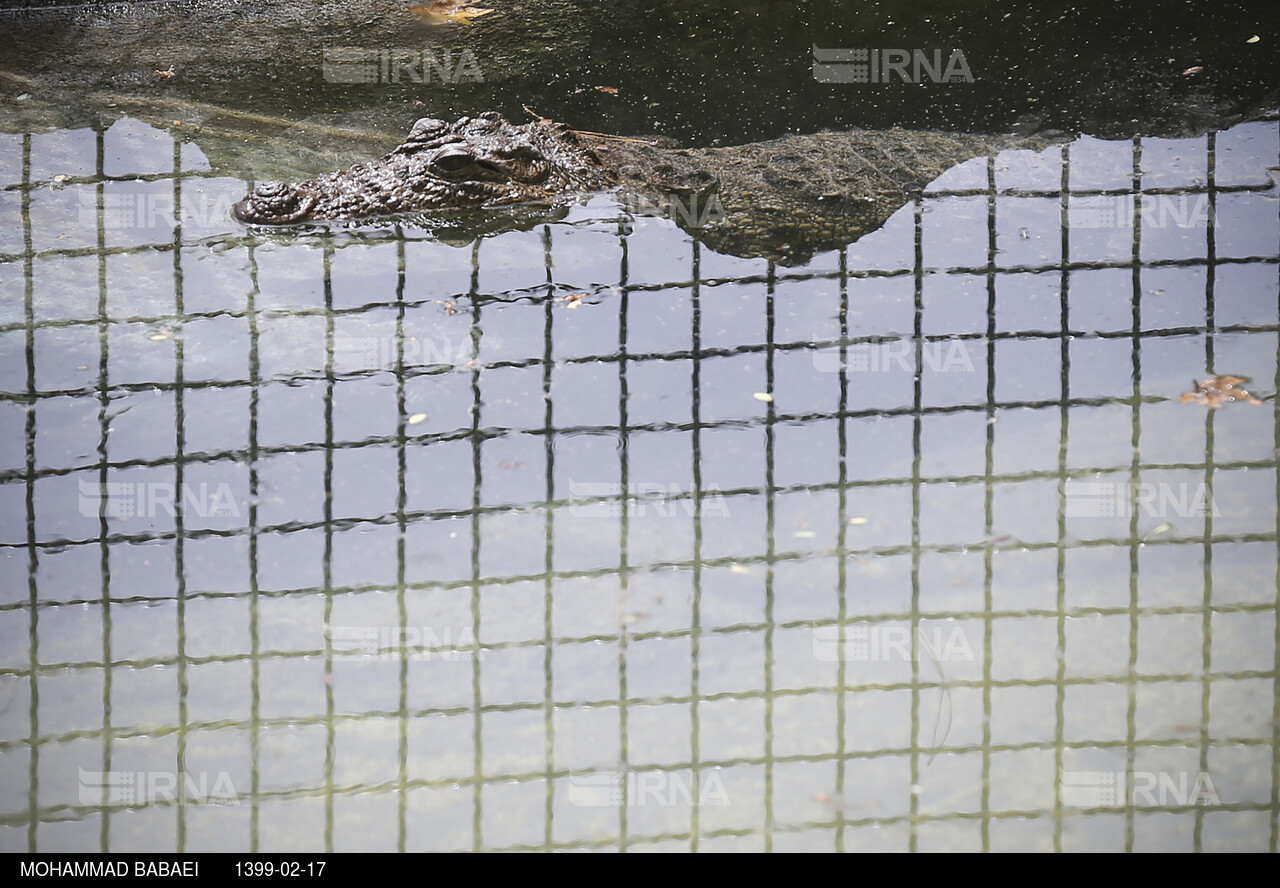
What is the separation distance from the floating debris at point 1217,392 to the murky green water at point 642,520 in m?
0.08

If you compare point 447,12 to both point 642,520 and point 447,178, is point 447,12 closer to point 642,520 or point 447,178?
point 447,178

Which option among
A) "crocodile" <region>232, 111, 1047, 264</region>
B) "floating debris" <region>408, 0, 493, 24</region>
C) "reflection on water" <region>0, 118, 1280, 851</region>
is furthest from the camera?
"floating debris" <region>408, 0, 493, 24</region>

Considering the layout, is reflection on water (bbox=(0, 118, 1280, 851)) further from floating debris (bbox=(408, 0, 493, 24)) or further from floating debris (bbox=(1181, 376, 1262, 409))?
floating debris (bbox=(408, 0, 493, 24))

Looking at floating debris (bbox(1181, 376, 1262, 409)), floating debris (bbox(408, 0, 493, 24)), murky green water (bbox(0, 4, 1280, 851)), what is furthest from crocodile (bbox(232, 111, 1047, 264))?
floating debris (bbox(408, 0, 493, 24))

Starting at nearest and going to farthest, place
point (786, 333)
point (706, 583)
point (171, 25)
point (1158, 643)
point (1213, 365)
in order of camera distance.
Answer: point (1158, 643), point (706, 583), point (1213, 365), point (786, 333), point (171, 25)

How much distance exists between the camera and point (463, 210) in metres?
6.30

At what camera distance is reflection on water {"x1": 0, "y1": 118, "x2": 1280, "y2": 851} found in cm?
325

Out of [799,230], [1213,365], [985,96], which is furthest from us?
[985,96]

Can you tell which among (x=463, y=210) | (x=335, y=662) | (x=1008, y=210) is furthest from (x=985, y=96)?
(x=335, y=662)

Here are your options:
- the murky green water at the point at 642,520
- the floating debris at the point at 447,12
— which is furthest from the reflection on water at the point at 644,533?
the floating debris at the point at 447,12

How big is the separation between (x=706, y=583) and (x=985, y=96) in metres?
4.95

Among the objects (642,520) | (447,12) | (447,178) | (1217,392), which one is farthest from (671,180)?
(447,12)

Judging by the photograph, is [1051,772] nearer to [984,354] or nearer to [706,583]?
[706,583]

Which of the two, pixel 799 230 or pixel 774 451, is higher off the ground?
pixel 799 230
